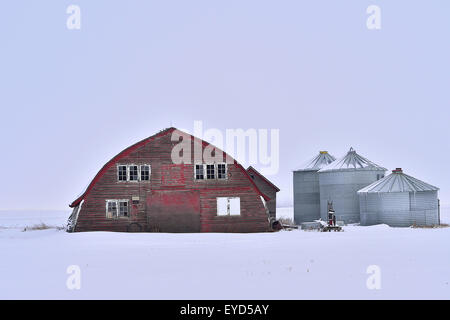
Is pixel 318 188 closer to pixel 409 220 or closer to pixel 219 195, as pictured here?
pixel 409 220

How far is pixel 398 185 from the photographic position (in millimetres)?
40969

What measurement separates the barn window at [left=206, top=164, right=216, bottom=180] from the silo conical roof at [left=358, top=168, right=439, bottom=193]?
1245 cm

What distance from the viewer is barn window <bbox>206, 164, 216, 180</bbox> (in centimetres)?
3572

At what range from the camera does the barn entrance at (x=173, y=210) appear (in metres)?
35.2

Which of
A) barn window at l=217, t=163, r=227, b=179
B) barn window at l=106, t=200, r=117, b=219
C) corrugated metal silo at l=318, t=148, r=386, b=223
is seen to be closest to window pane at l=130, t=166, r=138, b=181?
barn window at l=106, t=200, r=117, b=219

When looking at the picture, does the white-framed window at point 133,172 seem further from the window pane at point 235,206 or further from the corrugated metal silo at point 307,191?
the corrugated metal silo at point 307,191

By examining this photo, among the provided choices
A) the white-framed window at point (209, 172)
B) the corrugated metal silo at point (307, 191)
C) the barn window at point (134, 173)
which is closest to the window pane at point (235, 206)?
the white-framed window at point (209, 172)

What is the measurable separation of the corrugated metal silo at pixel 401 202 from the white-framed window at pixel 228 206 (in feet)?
36.6

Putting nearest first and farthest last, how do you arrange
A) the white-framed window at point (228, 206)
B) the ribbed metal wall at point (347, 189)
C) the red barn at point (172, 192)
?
1. the red barn at point (172, 192)
2. the white-framed window at point (228, 206)
3. the ribbed metal wall at point (347, 189)

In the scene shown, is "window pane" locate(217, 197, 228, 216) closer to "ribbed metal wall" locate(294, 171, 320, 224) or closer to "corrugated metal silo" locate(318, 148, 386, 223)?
"corrugated metal silo" locate(318, 148, 386, 223)

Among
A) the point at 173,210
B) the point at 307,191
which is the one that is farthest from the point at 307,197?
the point at 173,210

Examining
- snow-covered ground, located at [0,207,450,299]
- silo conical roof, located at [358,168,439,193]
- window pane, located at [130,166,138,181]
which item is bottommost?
snow-covered ground, located at [0,207,450,299]
